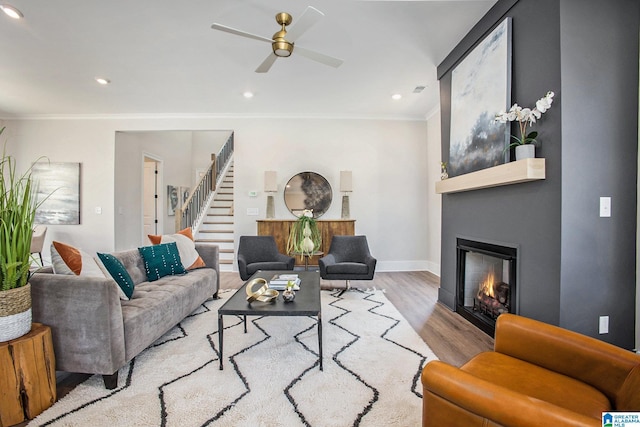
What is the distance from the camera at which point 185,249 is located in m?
3.38

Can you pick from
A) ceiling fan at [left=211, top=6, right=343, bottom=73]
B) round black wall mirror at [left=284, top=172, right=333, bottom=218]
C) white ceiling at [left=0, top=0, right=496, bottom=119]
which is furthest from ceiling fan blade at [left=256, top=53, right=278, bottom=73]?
round black wall mirror at [left=284, top=172, right=333, bottom=218]

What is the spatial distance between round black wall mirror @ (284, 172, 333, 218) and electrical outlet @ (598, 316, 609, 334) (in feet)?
12.7

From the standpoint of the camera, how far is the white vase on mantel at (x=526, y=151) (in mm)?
2051

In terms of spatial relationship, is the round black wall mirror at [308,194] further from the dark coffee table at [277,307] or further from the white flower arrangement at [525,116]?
the white flower arrangement at [525,116]

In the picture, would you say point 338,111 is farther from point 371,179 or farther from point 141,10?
point 141,10

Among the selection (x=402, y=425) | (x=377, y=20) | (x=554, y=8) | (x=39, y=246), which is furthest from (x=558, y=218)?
(x=39, y=246)

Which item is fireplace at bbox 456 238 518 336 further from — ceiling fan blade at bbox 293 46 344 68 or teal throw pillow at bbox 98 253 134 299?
teal throw pillow at bbox 98 253 134 299

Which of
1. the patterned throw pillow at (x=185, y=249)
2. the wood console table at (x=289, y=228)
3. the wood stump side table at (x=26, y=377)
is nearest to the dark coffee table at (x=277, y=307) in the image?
the wood stump side table at (x=26, y=377)

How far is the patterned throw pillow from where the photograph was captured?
10.9 ft

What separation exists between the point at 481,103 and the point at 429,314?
218 cm

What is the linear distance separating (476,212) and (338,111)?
3.18 metres

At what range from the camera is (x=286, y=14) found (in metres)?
2.53

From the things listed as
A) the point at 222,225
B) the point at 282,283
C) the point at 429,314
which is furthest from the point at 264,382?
the point at 222,225

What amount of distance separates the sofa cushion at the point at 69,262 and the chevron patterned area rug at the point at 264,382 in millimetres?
713
